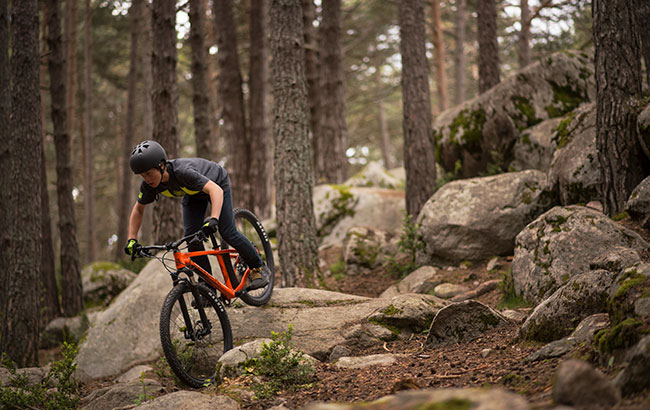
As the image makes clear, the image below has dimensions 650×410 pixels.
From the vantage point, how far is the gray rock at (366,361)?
4.96 m

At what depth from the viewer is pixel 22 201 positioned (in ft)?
26.3

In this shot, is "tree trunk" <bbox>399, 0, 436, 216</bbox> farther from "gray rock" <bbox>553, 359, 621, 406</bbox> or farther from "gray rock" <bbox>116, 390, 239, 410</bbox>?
"gray rock" <bbox>553, 359, 621, 406</bbox>

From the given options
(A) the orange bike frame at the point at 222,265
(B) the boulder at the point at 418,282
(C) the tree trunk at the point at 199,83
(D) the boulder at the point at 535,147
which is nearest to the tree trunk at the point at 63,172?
(C) the tree trunk at the point at 199,83

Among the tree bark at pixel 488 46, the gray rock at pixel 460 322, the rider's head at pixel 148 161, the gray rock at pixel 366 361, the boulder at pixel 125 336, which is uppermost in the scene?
the tree bark at pixel 488 46

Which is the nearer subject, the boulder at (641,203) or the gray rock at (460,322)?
the gray rock at (460,322)

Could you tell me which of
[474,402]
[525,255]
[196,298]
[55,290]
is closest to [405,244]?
[525,255]

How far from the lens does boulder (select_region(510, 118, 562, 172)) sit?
10094mm

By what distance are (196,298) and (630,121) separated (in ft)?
18.5

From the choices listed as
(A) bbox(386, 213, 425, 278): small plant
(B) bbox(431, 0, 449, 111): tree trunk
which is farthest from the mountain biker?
(B) bbox(431, 0, 449, 111): tree trunk

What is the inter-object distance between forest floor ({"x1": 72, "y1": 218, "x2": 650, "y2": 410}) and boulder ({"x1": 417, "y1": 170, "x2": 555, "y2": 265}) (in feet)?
8.19

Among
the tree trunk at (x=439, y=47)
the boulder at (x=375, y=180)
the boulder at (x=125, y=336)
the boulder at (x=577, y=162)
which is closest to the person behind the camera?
the boulder at (x=577, y=162)

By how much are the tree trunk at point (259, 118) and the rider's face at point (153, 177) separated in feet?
33.4

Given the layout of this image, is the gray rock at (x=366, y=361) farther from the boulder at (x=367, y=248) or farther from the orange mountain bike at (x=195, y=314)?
the boulder at (x=367, y=248)

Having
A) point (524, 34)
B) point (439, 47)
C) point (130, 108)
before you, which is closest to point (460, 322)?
point (524, 34)
